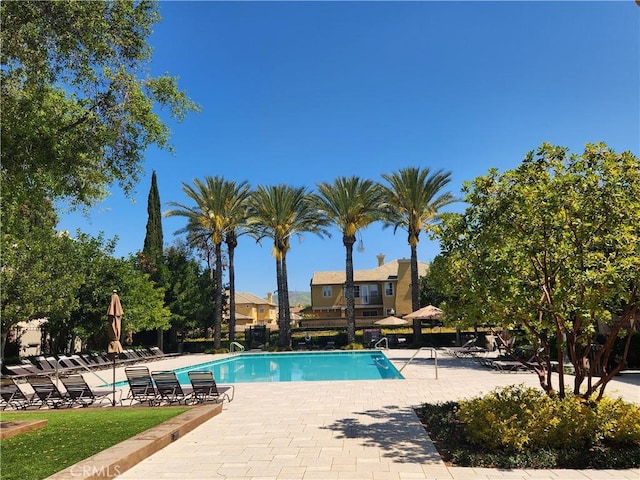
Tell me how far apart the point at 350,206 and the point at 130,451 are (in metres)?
25.7

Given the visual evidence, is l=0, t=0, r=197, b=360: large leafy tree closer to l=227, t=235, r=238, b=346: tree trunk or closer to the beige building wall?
l=227, t=235, r=238, b=346: tree trunk

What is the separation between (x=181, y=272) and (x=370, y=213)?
15.0m

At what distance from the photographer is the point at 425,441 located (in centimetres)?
770

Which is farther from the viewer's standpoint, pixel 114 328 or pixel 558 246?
pixel 114 328

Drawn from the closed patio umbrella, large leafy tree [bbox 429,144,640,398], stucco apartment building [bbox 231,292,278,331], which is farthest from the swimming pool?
Answer: stucco apartment building [bbox 231,292,278,331]

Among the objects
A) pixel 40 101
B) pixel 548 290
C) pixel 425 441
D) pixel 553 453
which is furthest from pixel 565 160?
pixel 40 101

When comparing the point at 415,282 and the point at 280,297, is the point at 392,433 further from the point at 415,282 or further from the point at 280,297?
the point at 280,297

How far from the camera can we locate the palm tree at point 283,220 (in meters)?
33.2

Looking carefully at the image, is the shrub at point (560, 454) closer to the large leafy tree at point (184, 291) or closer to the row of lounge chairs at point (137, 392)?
the row of lounge chairs at point (137, 392)

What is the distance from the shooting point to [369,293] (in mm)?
54594

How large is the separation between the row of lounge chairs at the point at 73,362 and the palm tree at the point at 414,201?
1725 cm

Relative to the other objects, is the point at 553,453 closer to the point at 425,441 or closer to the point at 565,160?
the point at 425,441

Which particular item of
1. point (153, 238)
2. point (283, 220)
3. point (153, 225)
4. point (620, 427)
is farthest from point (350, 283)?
point (620, 427)

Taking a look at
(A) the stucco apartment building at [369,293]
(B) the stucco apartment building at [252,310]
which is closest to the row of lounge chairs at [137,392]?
(A) the stucco apartment building at [369,293]
